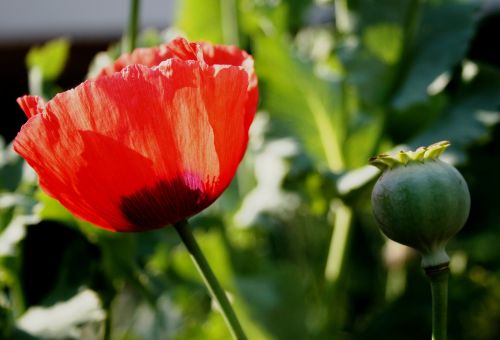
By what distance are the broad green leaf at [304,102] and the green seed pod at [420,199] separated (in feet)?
1.30

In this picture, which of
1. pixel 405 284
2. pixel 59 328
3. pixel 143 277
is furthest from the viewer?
pixel 405 284

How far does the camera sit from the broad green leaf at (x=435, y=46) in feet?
2.31

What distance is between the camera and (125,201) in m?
0.39

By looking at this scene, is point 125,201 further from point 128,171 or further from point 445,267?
point 445,267

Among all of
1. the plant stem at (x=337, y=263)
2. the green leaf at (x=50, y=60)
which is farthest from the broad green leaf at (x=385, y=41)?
the green leaf at (x=50, y=60)

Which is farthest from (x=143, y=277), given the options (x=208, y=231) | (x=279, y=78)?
(x=279, y=78)

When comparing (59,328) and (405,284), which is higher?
(59,328)

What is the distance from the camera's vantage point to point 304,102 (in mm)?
779

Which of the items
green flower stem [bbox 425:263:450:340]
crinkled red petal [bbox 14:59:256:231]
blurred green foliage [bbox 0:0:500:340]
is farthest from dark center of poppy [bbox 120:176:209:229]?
blurred green foliage [bbox 0:0:500:340]

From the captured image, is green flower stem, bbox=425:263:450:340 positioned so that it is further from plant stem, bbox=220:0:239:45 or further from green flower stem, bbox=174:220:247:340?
plant stem, bbox=220:0:239:45

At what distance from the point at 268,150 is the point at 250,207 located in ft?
0.18

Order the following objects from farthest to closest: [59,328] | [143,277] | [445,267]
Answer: [143,277]
[59,328]
[445,267]

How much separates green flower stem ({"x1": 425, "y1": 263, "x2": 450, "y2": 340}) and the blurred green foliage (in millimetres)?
276

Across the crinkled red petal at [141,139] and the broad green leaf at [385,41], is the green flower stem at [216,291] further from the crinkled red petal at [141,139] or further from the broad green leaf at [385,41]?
the broad green leaf at [385,41]
